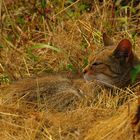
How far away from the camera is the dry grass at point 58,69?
4.85 meters

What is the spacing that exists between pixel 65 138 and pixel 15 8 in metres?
3.57

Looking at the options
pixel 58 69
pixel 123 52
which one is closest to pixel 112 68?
pixel 123 52

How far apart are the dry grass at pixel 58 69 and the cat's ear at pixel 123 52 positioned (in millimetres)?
318

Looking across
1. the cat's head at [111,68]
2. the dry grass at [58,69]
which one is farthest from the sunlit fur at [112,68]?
the dry grass at [58,69]

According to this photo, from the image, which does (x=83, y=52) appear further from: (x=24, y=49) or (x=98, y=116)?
(x=98, y=116)

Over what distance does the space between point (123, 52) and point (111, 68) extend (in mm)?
227

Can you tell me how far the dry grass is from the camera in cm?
485

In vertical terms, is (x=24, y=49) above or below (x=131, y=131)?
below

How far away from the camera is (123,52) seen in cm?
547

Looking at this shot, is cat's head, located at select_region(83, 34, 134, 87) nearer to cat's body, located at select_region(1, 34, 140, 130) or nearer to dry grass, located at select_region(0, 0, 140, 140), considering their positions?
cat's body, located at select_region(1, 34, 140, 130)

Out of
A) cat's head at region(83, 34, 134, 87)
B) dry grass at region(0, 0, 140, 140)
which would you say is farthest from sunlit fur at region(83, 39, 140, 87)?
dry grass at region(0, 0, 140, 140)

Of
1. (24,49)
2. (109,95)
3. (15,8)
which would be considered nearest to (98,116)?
(109,95)

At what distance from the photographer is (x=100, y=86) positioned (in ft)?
18.1

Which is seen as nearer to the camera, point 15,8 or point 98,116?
point 98,116
